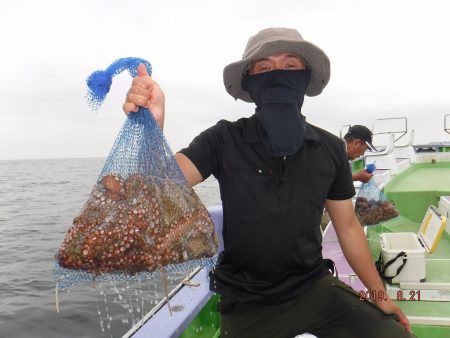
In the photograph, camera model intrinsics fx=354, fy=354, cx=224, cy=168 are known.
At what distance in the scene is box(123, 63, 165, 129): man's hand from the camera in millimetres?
1631

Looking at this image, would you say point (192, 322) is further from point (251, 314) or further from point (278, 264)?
point (278, 264)

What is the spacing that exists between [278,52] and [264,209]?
0.98 meters

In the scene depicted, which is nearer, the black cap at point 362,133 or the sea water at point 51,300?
the black cap at point 362,133

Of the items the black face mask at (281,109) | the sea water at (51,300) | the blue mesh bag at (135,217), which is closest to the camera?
the blue mesh bag at (135,217)

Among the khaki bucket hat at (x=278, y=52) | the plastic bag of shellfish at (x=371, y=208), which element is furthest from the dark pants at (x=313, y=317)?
the plastic bag of shellfish at (x=371, y=208)

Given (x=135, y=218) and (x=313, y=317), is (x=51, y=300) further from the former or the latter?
(x=135, y=218)

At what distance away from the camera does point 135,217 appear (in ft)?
4.91

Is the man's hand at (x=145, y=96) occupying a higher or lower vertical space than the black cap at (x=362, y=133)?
higher

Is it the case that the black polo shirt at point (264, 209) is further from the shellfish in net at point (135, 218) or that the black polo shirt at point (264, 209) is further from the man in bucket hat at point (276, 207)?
the shellfish in net at point (135, 218)

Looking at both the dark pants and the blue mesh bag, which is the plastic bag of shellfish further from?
the blue mesh bag

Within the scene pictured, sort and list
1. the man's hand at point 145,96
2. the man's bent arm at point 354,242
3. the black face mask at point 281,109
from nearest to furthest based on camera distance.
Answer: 1. the man's hand at point 145,96
2. the black face mask at point 281,109
3. the man's bent arm at point 354,242

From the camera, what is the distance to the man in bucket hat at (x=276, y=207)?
210 cm

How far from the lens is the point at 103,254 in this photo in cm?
145

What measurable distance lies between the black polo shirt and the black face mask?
13cm
